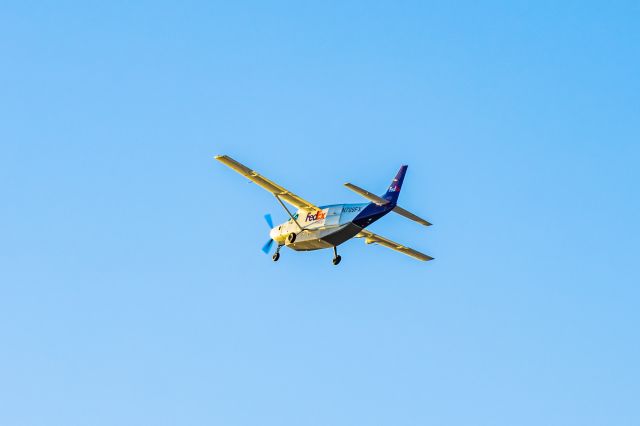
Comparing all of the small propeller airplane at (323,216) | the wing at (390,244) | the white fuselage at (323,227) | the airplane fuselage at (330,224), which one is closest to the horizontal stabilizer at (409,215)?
the small propeller airplane at (323,216)

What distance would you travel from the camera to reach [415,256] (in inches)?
3231

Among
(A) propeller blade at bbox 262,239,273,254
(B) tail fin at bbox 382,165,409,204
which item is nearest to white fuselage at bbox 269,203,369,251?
(B) tail fin at bbox 382,165,409,204

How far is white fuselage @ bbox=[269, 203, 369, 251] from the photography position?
233 ft

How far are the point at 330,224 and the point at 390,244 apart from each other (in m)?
10.1

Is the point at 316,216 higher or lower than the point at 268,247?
lower

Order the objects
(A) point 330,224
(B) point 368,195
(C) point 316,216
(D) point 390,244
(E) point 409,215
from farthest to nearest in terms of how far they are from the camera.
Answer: (D) point 390,244, (C) point 316,216, (E) point 409,215, (A) point 330,224, (B) point 368,195

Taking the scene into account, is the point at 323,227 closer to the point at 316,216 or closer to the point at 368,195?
the point at 316,216

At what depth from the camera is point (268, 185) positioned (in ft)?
240

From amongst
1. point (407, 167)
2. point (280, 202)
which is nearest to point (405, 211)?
point (407, 167)

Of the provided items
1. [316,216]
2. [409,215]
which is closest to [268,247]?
[316,216]

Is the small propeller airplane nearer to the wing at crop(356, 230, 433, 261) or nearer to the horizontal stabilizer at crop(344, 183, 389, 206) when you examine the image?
the horizontal stabilizer at crop(344, 183, 389, 206)

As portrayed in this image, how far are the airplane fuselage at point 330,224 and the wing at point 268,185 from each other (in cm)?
45

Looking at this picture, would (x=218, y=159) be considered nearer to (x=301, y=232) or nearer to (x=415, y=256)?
(x=301, y=232)

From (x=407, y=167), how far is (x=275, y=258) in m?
10.6
